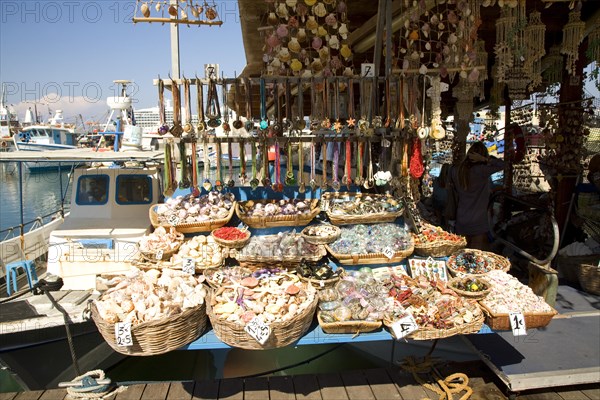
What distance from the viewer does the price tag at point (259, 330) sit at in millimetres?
2633

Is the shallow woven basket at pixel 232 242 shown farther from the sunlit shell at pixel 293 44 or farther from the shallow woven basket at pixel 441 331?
the sunlit shell at pixel 293 44

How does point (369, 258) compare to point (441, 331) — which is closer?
point (441, 331)

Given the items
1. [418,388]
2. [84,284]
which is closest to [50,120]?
[84,284]

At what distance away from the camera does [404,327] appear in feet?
9.09

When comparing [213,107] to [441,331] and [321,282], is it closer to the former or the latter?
[321,282]

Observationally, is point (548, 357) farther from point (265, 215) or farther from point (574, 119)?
point (574, 119)

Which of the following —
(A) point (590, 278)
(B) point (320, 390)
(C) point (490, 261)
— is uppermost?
(C) point (490, 261)

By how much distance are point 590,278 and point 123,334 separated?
4375mm

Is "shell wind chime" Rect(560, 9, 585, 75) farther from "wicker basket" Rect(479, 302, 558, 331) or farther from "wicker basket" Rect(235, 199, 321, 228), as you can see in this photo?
"wicker basket" Rect(235, 199, 321, 228)

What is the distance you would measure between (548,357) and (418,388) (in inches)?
42.1

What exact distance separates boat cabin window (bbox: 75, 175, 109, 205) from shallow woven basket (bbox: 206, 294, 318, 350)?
3.80 meters

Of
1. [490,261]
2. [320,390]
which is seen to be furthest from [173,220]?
[490,261]

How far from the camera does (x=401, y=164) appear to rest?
3723 millimetres

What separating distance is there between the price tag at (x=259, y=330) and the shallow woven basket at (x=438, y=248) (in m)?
1.59
